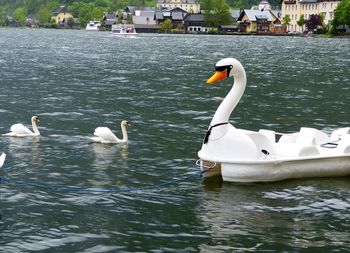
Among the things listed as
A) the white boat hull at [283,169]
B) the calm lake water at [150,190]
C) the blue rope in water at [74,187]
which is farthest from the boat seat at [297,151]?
the blue rope in water at [74,187]

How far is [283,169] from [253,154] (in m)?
1.02

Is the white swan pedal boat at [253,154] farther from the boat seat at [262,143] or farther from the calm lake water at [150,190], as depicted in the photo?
the calm lake water at [150,190]

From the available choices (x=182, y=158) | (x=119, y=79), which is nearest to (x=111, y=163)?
(x=182, y=158)

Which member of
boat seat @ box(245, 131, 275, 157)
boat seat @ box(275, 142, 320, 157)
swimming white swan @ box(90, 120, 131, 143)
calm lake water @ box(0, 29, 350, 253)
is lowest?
calm lake water @ box(0, 29, 350, 253)

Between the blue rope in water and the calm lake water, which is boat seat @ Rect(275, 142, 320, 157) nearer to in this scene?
the calm lake water

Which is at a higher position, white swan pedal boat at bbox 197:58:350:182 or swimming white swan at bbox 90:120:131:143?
white swan pedal boat at bbox 197:58:350:182

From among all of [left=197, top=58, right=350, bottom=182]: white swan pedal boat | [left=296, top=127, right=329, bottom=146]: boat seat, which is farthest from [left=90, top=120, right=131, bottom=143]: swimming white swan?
[left=296, top=127, right=329, bottom=146]: boat seat

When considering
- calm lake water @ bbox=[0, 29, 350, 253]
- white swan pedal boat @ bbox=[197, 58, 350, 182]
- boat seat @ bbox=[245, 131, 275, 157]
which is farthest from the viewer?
boat seat @ bbox=[245, 131, 275, 157]

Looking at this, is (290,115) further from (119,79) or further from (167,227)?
(119,79)

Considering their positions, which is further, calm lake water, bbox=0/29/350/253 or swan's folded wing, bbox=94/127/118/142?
swan's folded wing, bbox=94/127/118/142

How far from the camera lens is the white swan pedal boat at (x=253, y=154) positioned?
16.7 m

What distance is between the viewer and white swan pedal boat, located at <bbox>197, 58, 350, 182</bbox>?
16.7 metres

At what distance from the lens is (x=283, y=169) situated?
17172 millimetres

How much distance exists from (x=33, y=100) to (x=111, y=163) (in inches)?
642
